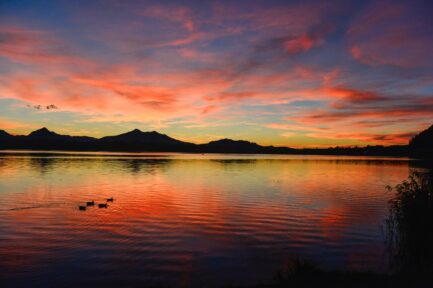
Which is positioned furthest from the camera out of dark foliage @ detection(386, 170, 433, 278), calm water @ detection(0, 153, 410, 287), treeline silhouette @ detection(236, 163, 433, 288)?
dark foliage @ detection(386, 170, 433, 278)

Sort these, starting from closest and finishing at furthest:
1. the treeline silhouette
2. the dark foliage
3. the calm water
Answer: the treeline silhouette, the calm water, the dark foliage

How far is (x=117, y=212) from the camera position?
36.8 meters

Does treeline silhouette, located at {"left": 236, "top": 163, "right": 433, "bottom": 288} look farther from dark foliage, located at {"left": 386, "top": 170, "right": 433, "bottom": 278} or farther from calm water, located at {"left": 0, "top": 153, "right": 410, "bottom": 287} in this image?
calm water, located at {"left": 0, "top": 153, "right": 410, "bottom": 287}

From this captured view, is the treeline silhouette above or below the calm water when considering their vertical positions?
above

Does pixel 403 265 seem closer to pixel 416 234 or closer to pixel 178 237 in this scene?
pixel 416 234

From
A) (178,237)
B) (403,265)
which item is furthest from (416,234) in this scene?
(178,237)

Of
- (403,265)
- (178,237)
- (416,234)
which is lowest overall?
(403,265)

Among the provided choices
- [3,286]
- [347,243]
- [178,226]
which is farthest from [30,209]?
[347,243]

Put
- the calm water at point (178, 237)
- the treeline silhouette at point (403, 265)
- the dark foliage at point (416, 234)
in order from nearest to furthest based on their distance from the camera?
the treeline silhouette at point (403, 265) → the calm water at point (178, 237) → the dark foliage at point (416, 234)

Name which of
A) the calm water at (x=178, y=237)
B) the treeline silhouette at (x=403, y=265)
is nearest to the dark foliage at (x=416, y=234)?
the treeline silhouette at (x=403, y=265)

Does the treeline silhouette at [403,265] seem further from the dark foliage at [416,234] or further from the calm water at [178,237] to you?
the calm water at [178,237]

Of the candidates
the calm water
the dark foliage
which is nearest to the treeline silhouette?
the dark foliage

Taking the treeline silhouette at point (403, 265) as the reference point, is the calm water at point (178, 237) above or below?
below

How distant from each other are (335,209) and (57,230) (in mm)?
27050
